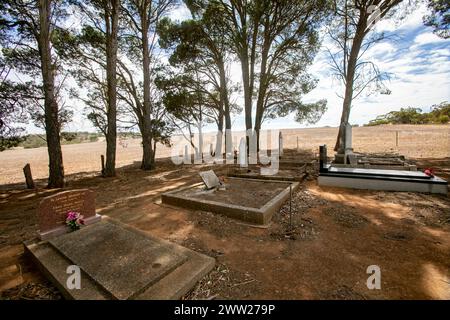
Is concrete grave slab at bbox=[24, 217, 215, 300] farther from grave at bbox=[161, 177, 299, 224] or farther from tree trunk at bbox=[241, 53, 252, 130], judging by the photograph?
tree trunk at bbox=[241, 53, 252, 130]

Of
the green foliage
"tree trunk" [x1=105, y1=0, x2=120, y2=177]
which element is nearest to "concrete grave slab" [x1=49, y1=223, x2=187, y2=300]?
"tree trunk" [x1=105, y1=0, x2=120, y2=177]

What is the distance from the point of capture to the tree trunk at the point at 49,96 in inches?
334

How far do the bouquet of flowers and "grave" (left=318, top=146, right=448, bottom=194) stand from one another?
7.77 metres

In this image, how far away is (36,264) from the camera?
11.2 ft

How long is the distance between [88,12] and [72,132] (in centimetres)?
676

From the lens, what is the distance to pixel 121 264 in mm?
3066

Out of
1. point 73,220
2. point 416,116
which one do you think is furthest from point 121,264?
point 416,116

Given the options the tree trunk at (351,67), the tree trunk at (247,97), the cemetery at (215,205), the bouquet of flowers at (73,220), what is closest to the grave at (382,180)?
the cemetery at (215,205)

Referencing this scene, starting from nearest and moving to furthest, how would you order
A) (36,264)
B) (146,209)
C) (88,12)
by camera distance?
(36,264) < (146,209) < (88,12)

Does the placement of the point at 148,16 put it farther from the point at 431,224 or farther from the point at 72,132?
the point at 431,224

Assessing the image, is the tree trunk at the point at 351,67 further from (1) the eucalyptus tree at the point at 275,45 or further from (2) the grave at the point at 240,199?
(2) the grave at the point at 240,199

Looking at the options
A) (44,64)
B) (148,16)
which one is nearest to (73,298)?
(44,64)

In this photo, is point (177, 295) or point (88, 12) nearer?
point (177, 295)
